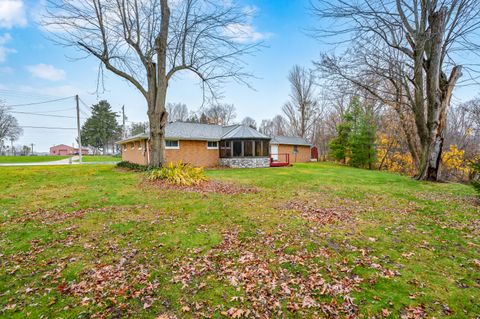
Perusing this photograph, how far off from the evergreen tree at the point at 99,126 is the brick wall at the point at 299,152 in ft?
140

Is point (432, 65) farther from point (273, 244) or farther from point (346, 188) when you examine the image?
point (273, 244)

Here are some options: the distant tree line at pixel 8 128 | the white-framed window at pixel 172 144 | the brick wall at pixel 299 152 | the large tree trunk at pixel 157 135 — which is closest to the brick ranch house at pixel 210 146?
the white-framed window at pixel 172 144

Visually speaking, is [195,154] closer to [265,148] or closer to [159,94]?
[265,148]

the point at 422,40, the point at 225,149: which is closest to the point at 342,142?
the point at 225,149

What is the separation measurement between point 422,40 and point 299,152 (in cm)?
2203

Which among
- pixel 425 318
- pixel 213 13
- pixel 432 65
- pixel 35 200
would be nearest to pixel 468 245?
pixel 425 318

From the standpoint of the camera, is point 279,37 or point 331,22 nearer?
point 331,22

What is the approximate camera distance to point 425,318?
2.48m

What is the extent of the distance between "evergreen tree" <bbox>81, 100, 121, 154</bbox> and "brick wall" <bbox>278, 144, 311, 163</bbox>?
42.7m

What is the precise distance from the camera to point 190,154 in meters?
18.8

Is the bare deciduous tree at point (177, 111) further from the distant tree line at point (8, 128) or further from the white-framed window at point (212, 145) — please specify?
the white-framed window at point (212, 145)

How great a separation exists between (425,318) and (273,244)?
2.37 m

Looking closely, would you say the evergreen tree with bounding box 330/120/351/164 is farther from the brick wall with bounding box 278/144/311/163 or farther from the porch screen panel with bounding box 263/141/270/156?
the porch screen panel with bounding box 263/141/270/156

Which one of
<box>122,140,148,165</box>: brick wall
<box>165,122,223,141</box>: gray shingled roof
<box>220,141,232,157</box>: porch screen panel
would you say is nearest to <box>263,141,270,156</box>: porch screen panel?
<box>220,141,232,157</box>: porch screen panel
